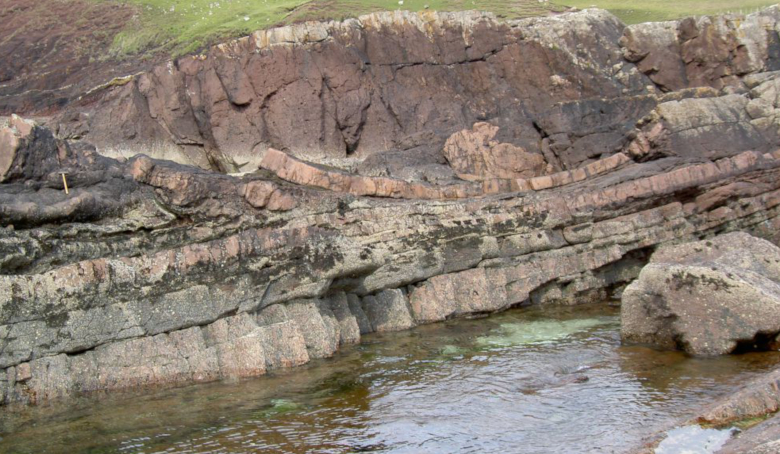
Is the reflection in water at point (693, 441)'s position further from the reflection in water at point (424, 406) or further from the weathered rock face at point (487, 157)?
the weathered rock face at point (487, 157)

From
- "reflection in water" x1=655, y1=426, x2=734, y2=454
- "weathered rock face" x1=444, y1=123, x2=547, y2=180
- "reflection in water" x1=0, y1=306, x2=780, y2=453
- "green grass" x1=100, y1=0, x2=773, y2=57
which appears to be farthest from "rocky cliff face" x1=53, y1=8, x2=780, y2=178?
"reflection in water" x1=655, y1=426, x2=734, y2=454

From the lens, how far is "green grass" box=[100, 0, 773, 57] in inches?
1121

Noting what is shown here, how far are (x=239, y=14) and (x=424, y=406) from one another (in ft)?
72.4

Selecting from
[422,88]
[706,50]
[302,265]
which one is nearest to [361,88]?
[422,88]

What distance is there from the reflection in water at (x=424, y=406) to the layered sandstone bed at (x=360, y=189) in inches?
50.8

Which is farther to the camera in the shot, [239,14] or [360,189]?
[239,14]

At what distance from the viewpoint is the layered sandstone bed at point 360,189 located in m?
15.7

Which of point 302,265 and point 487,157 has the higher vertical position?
point 487,157

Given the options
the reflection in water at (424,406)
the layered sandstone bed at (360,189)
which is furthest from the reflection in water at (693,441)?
the layered sandstone bed at (360,189)

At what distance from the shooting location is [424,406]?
1330 cm

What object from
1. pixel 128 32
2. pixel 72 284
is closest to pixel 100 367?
pixel 72 284

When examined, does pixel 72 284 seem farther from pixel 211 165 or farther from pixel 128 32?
pixel 128 32

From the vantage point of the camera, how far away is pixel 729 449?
957 cm

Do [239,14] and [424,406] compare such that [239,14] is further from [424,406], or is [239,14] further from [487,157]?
[424,406]
